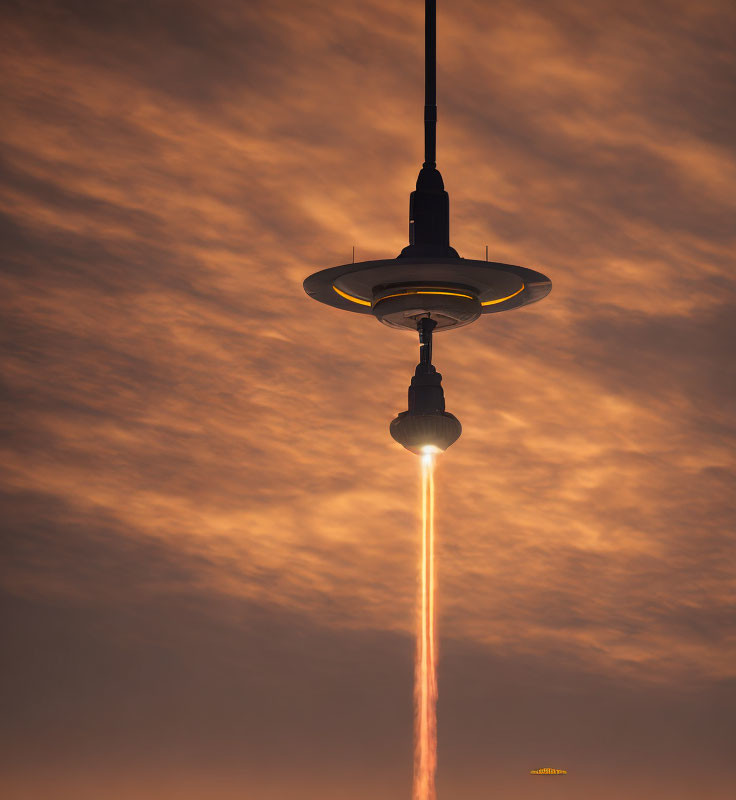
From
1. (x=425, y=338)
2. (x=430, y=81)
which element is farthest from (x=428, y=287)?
(x=430, y=81)

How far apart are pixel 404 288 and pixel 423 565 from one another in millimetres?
1047

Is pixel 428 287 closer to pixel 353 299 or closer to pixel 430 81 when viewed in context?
pixel 353 299

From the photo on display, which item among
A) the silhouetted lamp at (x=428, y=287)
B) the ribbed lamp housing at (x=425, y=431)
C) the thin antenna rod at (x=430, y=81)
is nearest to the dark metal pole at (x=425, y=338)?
the silhouetted lamp at (x=428, y=287)

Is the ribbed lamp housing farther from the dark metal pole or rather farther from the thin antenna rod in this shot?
the thin antenna rod

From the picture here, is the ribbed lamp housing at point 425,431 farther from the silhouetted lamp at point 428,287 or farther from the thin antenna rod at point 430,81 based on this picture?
the thin antenna rod at point 430,81

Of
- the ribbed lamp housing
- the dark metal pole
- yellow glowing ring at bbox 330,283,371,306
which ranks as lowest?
the ribbed lamp housing

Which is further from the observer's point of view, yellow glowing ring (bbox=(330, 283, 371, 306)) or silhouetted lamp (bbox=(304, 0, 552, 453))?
yellow glowing ring (bbox=(330, 283, 371, 306))

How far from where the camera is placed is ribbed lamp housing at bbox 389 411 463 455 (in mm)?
2131

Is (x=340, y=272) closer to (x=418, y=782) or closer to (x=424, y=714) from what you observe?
(x=424, y=714)

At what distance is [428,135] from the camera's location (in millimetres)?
2166

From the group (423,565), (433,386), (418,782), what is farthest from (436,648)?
(433,386)

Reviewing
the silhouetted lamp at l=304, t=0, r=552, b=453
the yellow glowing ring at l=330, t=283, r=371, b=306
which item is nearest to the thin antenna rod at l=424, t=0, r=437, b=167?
the silhouetted lamp at l=304, t=0, r=552, b=453

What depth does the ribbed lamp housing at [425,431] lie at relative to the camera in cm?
213

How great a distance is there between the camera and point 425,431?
6.98 feet
